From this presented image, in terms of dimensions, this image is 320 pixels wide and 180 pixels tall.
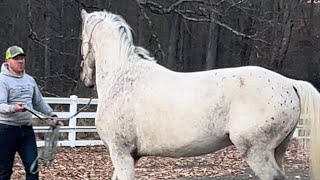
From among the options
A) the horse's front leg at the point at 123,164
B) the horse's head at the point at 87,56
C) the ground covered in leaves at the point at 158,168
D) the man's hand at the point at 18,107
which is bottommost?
the ground covered in leaves at the point at 158,168

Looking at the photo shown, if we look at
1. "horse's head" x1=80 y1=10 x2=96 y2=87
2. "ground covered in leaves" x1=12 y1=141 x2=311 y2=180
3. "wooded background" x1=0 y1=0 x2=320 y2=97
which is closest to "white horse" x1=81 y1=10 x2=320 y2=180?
"horse's head" x1=80 y1=10 x2=96 y2=87

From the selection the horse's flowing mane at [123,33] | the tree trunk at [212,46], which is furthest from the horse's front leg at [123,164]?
the tree trunk at [212,46]

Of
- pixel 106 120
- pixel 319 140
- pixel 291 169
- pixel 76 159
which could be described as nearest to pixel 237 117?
pixel 319 140

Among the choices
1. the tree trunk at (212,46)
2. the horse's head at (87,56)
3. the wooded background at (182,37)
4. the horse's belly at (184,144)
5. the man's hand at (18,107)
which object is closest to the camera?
the horse's belly at (184,144)

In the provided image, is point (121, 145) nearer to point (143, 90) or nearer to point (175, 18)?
point (143, 90)

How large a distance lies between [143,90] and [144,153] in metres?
0.61

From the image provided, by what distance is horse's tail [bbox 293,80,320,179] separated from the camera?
532 cm

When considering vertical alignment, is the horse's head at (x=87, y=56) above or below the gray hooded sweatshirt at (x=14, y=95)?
above

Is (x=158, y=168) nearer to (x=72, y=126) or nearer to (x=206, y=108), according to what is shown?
(x=72, y=126)

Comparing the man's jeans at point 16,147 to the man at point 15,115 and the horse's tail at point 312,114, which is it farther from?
the horse's tail at point 312,114

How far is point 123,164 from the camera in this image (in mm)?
5426

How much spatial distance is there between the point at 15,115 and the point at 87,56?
985 millimetres

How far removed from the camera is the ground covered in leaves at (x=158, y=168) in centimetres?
959

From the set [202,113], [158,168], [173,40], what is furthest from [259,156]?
[173,40]
